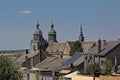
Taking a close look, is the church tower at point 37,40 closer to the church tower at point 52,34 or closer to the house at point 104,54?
the church tower at point 52,34

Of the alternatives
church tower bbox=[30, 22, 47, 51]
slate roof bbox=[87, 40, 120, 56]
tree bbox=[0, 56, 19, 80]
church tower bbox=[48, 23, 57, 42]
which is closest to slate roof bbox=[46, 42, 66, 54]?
church tower bbox=[30, 22, 47, 51]

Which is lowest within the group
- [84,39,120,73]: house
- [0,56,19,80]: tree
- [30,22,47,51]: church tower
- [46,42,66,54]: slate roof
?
[0,56,19,80]: tree

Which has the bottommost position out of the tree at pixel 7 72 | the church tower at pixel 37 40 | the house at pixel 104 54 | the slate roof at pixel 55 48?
the tree at pixel 7 72

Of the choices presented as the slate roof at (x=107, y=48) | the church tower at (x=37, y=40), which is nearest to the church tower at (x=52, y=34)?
the church tower at (x=37, y=40)

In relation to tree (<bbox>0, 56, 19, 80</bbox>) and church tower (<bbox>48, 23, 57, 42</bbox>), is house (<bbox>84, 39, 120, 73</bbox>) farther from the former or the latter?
church tower (<bbox>48, 23, 57, 42</bbox>)

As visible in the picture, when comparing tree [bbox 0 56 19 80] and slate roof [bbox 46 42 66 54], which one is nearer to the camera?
tree [bbox 0 56 19 80]

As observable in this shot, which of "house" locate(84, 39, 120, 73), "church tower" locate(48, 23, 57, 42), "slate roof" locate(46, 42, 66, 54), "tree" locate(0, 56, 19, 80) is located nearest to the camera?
"tree" locate(0, 56, 19, 80)

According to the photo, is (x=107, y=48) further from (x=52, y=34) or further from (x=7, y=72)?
(x=52, y=34)

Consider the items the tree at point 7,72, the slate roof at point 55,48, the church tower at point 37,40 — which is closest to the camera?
the tree at point 7,72

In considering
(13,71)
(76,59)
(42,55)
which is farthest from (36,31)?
(13,71)

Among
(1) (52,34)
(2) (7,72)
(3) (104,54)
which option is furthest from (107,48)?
(1) (52,34)

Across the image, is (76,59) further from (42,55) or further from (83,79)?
(83,79)

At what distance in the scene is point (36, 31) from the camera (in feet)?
593

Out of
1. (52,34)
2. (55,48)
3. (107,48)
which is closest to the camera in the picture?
(107,48)
